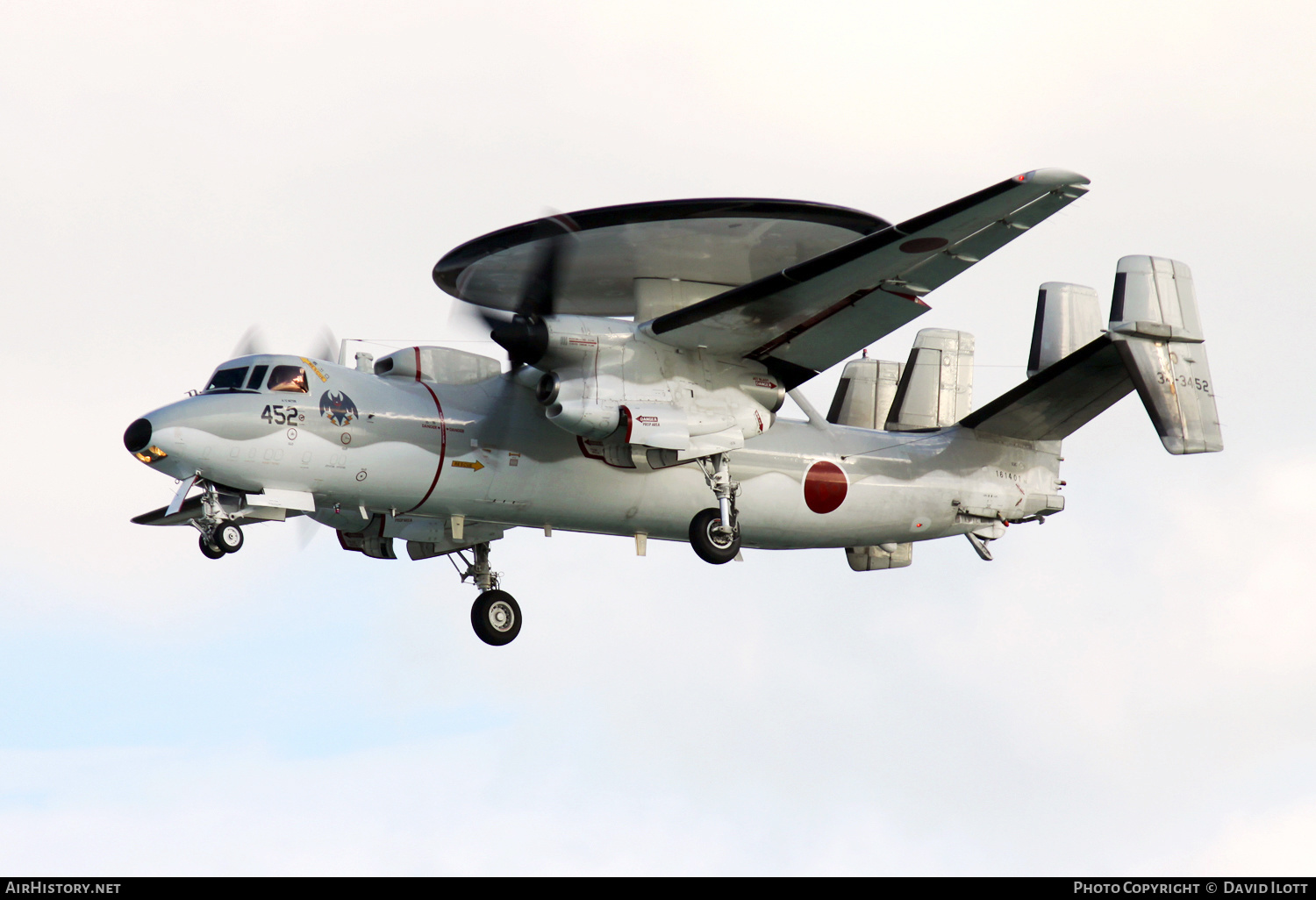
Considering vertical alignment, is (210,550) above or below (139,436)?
below

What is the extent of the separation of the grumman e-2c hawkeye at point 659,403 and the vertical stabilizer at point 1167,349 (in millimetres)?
31

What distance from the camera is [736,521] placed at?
56.5 ft

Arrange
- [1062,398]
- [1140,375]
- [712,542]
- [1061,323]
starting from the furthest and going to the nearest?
[1061,323], [1062,398], [1140,375], [712,542]

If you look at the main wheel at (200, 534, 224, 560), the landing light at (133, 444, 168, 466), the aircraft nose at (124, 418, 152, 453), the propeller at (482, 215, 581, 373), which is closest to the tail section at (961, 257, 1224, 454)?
the propeller at (482, 215, 581, 373)

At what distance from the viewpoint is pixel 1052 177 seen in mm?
14641

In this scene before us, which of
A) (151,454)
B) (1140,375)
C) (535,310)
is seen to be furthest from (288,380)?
(1140,375)

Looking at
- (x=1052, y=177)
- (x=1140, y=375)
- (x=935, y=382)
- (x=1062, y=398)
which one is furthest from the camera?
(x=935, y=382)

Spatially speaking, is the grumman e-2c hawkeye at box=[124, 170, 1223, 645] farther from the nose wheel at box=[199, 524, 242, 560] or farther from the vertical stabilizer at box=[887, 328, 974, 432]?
the vertical stabilizer at box=[887, 328, 974, 432]

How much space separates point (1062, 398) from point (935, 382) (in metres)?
2.18

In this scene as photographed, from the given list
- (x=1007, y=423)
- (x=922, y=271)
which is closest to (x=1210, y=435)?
(x=1007, y=423)

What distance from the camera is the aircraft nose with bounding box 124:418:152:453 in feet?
49.6

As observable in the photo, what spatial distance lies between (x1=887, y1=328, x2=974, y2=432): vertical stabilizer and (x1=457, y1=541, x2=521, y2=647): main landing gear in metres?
5.95

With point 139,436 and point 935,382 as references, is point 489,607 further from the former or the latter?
point 935,382
